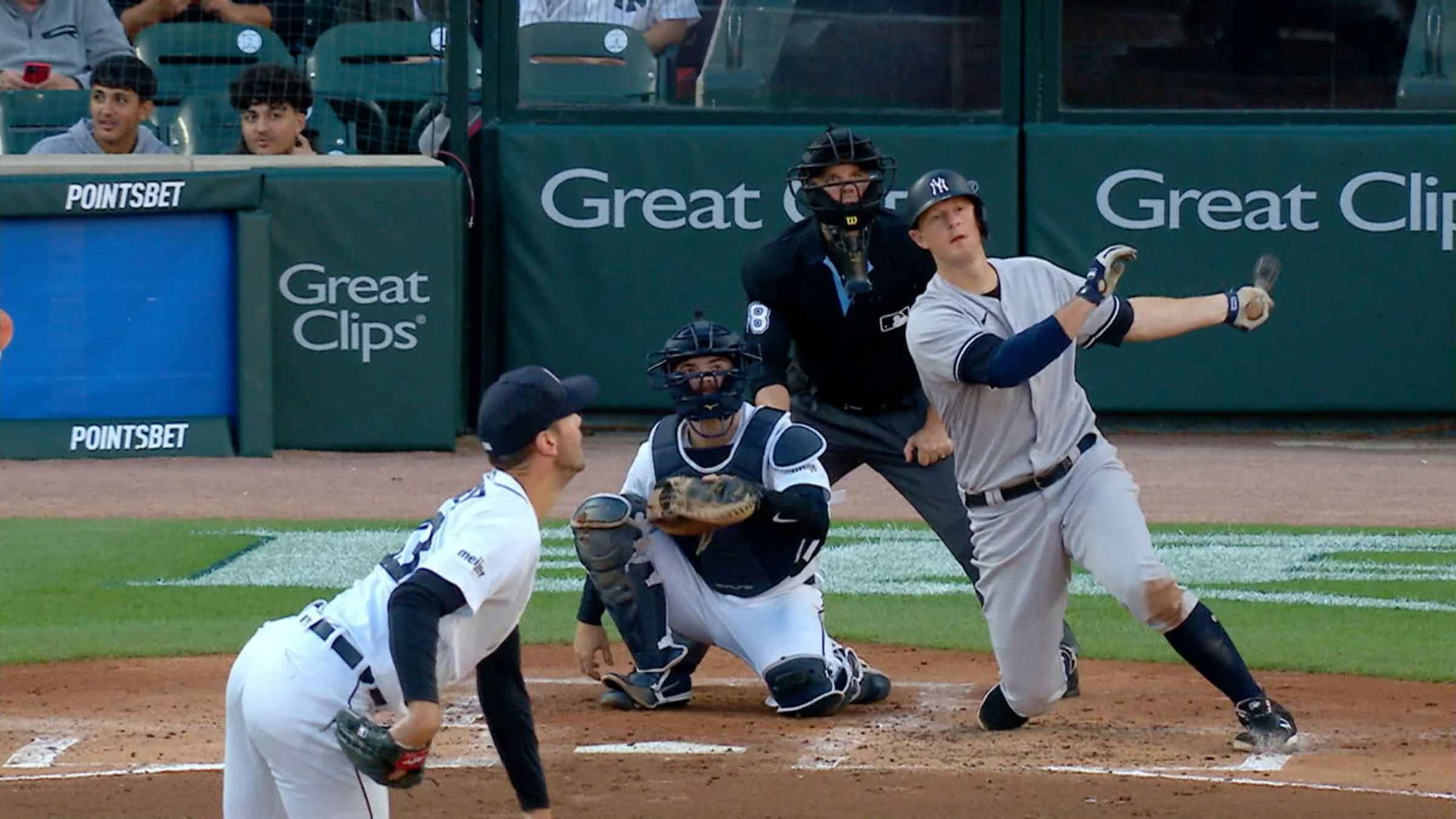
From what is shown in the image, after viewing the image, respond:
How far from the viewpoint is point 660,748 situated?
→ 5.98 m

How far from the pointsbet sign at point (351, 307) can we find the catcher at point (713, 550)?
574 centimetres

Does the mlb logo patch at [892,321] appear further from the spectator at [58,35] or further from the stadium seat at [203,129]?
the spectator at [58,35]

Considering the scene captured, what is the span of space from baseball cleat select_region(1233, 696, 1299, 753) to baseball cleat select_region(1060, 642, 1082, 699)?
570 millimetres

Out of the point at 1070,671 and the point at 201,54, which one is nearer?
the point at 1070,671

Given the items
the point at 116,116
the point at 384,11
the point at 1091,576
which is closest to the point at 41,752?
the point at 1091,576

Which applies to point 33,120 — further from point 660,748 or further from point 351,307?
point 660,748

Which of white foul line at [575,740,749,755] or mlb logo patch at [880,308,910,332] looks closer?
white foul line at [575,740,749,755]

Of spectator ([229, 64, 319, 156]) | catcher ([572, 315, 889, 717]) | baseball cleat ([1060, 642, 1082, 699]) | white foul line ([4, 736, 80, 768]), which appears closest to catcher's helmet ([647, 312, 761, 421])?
catcher ([572, 315, 889, 717])

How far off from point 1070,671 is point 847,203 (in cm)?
164

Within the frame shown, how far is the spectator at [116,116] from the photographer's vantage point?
1173 centimetres

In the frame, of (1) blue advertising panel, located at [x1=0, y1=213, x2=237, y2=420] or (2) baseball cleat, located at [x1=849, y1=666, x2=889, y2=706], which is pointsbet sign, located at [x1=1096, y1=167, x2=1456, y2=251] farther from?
(2) baseball cleat, located at [x1=849, y1=666, x2=889, y2=706]

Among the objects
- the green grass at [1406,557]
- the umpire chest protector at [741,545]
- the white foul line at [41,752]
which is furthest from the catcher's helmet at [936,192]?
the green grass at [1406,557]

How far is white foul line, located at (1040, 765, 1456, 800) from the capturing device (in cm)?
530

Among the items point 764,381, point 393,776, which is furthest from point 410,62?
point 393,776
